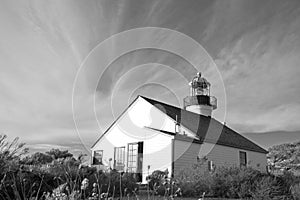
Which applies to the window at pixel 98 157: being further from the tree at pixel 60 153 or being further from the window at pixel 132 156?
the window at pixel 132 156

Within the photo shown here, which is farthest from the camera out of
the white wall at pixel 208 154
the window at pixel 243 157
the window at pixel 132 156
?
the window at pixel 243 157

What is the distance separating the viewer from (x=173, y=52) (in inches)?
526

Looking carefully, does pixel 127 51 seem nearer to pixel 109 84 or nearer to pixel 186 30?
pixel 109 84

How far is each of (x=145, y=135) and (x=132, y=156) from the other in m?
1.45

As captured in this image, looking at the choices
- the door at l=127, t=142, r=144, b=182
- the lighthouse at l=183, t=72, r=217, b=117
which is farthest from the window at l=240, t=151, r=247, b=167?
the door at l=127, t=142, r=144, b=182

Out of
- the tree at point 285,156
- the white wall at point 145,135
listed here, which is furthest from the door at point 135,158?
the tree at point 285,156

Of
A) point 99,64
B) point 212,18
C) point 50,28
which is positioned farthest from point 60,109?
point 212,18

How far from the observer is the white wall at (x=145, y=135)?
13.8 meters

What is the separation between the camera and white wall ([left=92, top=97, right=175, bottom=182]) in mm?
13812

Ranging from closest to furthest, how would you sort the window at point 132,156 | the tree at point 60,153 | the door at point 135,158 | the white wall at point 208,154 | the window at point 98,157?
the white wall at point 208,154 < the door at point 135,158 < the window at point 132,156 < the window at point 98,157 < the tree at point 60,153

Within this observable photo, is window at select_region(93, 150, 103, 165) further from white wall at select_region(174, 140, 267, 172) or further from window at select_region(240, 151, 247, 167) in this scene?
window at select_region(240, 151, 247, 167)

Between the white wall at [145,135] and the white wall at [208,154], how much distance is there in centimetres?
62

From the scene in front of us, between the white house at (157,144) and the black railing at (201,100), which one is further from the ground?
the black railing at (201,100)

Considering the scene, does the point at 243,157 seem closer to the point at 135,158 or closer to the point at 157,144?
the point at 157,144
